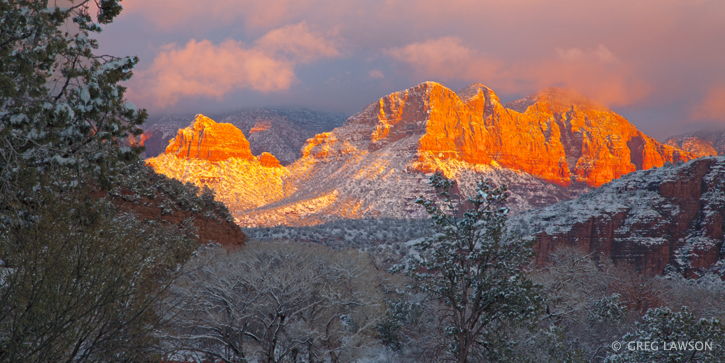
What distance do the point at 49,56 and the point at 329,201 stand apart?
133675mm

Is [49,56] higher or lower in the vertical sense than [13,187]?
higher

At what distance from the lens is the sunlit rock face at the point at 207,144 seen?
188125 mm

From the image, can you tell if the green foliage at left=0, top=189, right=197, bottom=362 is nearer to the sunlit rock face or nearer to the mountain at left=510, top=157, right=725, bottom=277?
the mountain at left=510, top=157, right=725, bottom=277

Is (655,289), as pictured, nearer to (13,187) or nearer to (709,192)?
(13,187)

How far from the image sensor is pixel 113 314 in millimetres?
8352

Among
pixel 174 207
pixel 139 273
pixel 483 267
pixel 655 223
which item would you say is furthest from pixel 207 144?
pixel 139 273

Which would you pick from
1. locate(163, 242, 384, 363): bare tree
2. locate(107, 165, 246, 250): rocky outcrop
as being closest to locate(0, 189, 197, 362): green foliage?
locate(163, 242, 384, 363): bare tree

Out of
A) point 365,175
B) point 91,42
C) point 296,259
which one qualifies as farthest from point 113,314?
point 365,175

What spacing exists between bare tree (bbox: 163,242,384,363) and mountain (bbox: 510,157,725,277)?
171 feet

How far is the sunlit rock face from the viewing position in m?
188

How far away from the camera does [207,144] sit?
190m

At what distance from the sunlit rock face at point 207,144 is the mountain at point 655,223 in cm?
13481

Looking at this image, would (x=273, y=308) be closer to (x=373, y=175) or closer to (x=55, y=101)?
(x=55, y=101)

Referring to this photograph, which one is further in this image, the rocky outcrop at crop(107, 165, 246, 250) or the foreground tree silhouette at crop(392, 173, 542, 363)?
the rocky outcrop at crop(107, 165, 246, 250)
